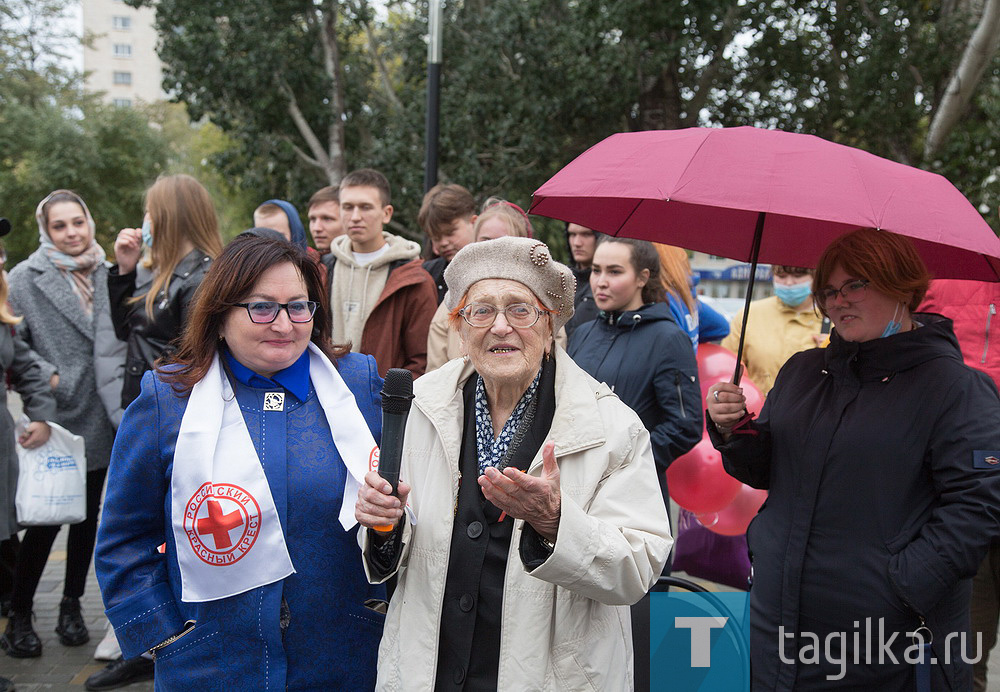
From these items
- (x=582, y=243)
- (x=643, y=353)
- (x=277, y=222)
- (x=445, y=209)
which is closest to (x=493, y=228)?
(x=445, y=209)

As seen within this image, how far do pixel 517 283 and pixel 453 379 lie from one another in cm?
32

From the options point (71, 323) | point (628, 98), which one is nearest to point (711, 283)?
point (628, 98)

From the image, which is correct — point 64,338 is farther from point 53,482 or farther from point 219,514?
point 219,514

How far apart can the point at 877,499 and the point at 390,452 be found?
1483mm

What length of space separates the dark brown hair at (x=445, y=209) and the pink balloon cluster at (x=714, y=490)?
1729 mm

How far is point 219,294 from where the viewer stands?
240 cm

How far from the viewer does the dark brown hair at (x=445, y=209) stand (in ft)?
16.3

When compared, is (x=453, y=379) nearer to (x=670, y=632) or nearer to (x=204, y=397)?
(x=204, y=397)

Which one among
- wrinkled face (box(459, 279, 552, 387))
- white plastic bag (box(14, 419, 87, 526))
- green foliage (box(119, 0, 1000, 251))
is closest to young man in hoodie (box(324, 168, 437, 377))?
white plastic bag (box(14, 419, 87, 526))

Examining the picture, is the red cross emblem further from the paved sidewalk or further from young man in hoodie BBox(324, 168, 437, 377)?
the paved sidewalk

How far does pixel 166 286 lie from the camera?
398 cm

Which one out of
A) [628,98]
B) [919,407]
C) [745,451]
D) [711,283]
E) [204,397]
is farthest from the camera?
[711,283]

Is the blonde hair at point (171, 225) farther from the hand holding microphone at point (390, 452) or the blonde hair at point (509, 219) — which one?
the hand holding microphone at point (390, 452)

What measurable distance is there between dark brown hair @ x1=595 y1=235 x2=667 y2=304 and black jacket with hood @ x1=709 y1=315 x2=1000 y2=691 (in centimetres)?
152
